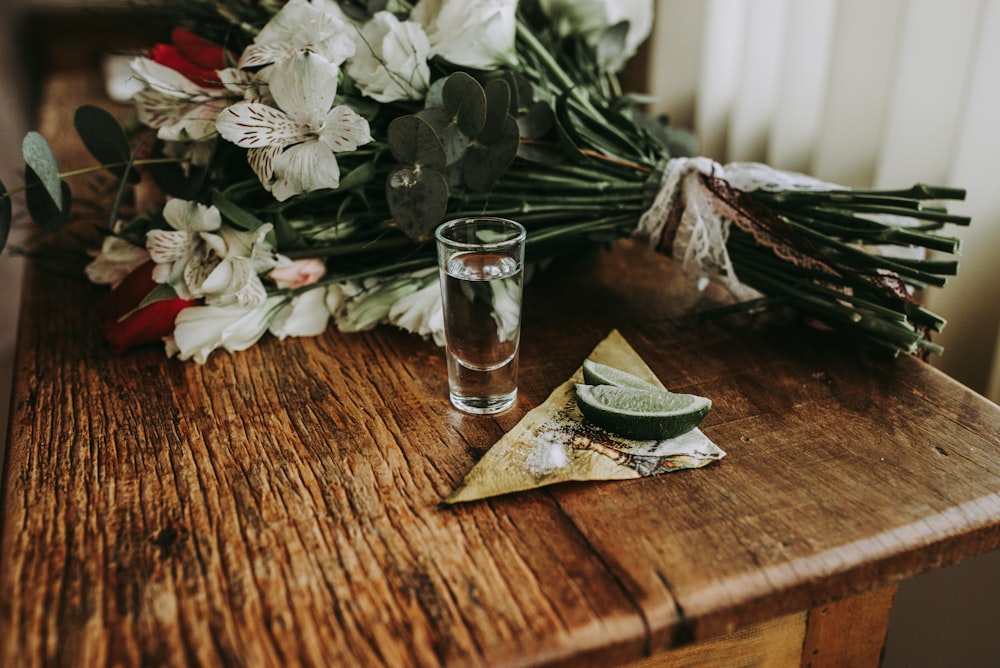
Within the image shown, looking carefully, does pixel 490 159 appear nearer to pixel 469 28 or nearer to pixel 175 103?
pixel 469 28

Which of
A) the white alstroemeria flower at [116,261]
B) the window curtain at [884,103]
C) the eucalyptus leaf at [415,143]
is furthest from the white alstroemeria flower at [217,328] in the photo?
the window curtain at [884,103]

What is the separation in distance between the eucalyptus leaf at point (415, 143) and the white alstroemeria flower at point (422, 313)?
13 centimetres

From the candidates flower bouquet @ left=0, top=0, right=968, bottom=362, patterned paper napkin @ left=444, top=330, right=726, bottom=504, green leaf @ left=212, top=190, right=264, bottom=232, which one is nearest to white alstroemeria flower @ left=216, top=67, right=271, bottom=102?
flower bouquet @ left=0, top=0, right=968, bottom=362

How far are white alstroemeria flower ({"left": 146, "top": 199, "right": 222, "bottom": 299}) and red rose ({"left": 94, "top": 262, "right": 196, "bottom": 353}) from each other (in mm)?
29

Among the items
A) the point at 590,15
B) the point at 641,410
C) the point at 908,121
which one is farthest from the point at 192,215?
the point at 908,121

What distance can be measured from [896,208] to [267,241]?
654mm

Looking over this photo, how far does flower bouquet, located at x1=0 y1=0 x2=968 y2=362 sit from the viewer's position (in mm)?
786

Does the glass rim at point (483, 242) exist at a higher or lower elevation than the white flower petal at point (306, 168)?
lower

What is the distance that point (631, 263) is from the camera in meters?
1.10

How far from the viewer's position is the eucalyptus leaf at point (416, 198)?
2.59ft

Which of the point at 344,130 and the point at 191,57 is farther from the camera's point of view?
the point at 191,57

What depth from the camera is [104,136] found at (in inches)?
36.4

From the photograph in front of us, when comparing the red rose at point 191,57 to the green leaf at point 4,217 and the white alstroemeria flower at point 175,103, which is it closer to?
the white alstroemeria flower at point 175,103

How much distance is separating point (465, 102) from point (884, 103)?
0.60 metres
